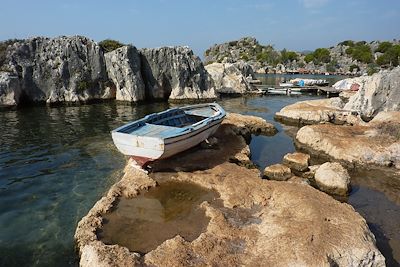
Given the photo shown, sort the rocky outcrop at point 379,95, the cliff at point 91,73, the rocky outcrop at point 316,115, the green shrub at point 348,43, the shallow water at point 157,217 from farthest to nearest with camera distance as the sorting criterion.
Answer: the green shrub at point 348,43 → the cliff at point 91,73 → the rocky outcrop at point 379,95 → the rocky outcrop at point 316,115 → the shallow water at point 157,217

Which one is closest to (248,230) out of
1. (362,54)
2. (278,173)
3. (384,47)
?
(278,173)

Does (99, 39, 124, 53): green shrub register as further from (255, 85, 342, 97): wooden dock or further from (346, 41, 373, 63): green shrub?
(346, 41, 373, 63): green shrub

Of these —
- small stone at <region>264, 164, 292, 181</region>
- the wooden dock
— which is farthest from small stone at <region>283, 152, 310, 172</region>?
the wooden dock

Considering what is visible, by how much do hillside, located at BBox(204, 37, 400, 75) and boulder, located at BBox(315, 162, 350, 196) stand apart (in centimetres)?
11720

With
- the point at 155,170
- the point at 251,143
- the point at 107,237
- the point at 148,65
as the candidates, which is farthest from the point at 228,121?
the point at 148,65

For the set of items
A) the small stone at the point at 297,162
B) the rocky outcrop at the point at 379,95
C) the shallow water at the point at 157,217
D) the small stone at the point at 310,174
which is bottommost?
the small stone at the point at 310,174

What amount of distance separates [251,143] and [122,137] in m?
11.8

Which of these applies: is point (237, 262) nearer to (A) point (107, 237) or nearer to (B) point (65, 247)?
(A) point (107, 237)

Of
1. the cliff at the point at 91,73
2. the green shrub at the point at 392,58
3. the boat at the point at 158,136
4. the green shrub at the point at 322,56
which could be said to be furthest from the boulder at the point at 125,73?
the green shrub at the point at 322,56

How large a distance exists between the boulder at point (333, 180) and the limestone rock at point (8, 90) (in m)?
35.1

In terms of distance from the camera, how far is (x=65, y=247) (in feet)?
33.9

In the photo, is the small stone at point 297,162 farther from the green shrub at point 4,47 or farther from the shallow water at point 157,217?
the green shrub at point 4,47

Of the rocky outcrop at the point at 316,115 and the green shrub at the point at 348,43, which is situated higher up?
the green shrub at the point at 348,43

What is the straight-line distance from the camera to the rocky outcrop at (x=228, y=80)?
187 feet
